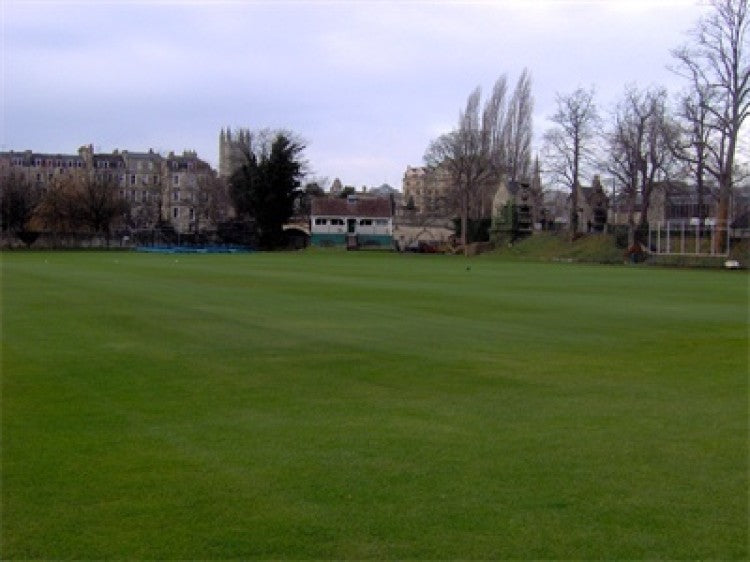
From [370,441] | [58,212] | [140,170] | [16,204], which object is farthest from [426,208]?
[370,441]

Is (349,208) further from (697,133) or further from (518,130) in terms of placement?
(697,133)

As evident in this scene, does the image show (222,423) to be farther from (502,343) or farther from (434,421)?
(502,343)

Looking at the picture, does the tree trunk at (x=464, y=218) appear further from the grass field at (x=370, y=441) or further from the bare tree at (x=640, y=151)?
the grass field at (x=370, y=441)

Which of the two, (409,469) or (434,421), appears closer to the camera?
(409,469)

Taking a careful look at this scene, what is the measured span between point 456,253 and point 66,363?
88.8m

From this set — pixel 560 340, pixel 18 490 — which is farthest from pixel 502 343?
pixel 18 490

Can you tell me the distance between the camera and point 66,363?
13.7 metres

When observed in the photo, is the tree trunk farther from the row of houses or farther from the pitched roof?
the pitched roof

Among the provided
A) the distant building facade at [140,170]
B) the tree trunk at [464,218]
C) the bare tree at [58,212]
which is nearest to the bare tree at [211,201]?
the distant building facade at [140,170]

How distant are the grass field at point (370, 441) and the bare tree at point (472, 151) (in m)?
83.7

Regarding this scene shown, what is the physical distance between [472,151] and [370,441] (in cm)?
9764

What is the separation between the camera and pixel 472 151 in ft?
341

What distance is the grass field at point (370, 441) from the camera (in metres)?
5.92

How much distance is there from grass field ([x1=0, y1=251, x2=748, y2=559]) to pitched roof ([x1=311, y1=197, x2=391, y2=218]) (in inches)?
4042
